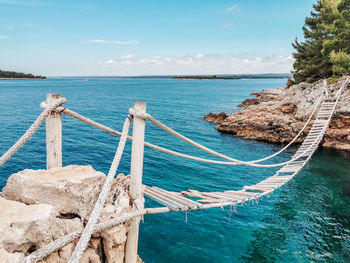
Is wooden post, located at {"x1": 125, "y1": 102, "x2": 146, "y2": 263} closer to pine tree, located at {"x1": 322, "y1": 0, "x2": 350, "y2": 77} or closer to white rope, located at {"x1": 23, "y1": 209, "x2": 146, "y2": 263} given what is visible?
white rope, located at {"x1": 23, "y1": 209, "x2": 146, "y2": 263}

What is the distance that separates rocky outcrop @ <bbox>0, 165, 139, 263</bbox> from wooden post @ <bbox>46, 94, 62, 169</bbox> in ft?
0.59

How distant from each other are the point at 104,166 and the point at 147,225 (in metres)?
5.90

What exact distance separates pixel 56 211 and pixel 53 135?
3.81 feet

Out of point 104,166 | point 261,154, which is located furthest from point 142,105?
point 261,154

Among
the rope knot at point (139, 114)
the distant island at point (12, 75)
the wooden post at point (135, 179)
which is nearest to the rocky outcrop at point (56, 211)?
the wooden post at point (135, 179)

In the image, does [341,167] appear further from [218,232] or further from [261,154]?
[218,232]

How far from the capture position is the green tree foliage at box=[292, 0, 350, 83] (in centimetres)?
2075

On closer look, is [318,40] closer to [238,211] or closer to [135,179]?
[238,211]

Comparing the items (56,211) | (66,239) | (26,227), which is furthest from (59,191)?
(66,239)

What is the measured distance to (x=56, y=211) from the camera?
3.26 m

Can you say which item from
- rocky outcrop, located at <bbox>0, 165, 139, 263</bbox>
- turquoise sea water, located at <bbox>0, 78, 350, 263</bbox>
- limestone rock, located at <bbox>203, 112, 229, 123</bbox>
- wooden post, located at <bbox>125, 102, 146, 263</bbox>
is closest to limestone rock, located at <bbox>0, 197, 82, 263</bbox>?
rocky outcrop, located at <bbox>0, 165, 139, 263</bbox>

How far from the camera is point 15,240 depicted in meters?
2.75

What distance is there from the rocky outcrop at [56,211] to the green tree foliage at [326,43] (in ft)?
77.1

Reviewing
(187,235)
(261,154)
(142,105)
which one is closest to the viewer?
(142,105)
